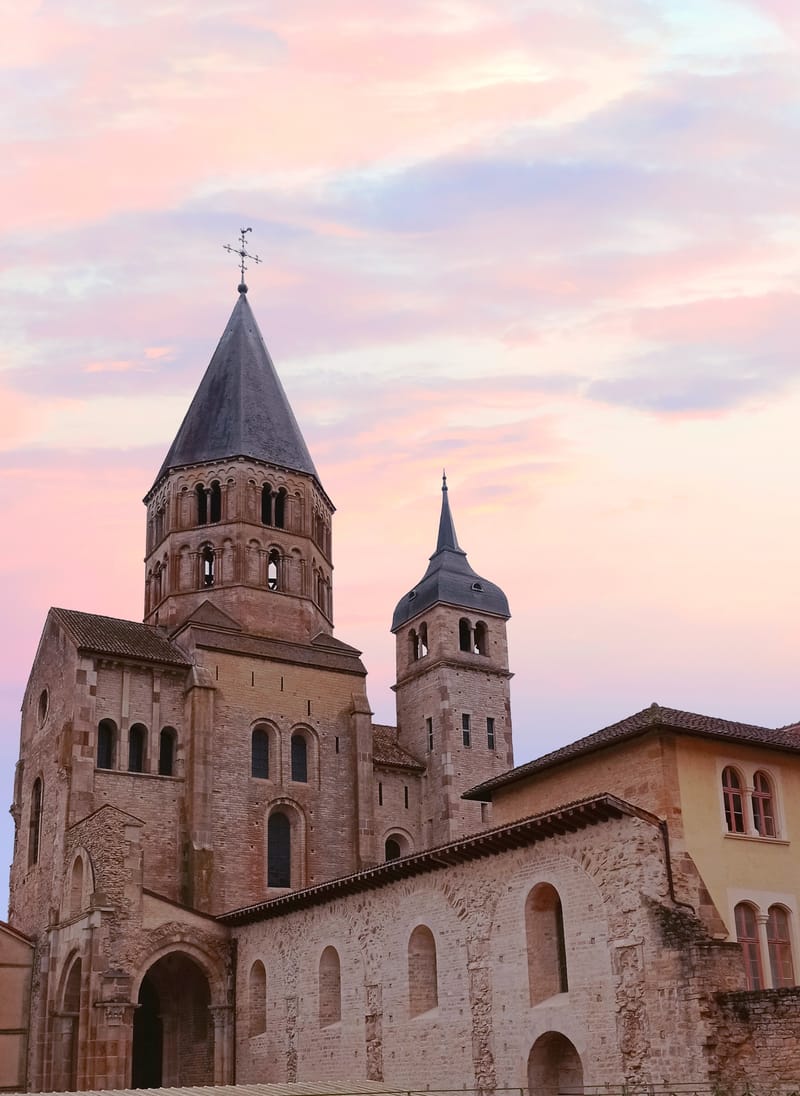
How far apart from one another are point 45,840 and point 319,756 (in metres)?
9.13

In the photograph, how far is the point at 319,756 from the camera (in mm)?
40344

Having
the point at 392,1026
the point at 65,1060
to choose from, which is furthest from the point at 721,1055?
the point at 65,1060

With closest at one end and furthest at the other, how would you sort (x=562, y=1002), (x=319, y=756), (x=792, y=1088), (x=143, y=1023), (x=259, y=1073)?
(x=792, y=1088)
(x=562, y=1002)
(x=259, y=1073)
(x=143, y=1023)
(x=319, y=756)

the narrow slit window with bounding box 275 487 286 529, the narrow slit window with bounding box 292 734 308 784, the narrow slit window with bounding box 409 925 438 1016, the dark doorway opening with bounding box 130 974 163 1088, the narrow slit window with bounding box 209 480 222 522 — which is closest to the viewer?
the narrow slit window with bounding box 409 925 438 1016

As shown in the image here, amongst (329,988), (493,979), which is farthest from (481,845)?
(329,988)

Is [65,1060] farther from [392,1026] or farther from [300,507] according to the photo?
[300,507]

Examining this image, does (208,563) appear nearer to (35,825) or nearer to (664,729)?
(35,825)

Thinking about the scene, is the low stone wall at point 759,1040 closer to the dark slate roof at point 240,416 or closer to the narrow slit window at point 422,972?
the narrow slit window at point 422,972

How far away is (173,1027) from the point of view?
114 feet

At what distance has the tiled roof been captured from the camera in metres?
43.9

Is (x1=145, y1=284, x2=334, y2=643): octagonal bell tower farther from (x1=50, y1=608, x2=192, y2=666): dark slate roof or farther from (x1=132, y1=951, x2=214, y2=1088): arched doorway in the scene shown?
(x1=132, y1=951, x2=214, y2=1088): arched doorway

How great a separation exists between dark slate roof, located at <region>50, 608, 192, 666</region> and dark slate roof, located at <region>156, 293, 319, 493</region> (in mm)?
7083

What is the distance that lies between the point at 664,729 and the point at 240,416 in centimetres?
2664

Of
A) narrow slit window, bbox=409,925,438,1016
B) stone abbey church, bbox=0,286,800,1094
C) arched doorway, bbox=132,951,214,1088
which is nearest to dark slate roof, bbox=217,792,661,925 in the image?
stone abbey church, bbox=0,286,800,1094
